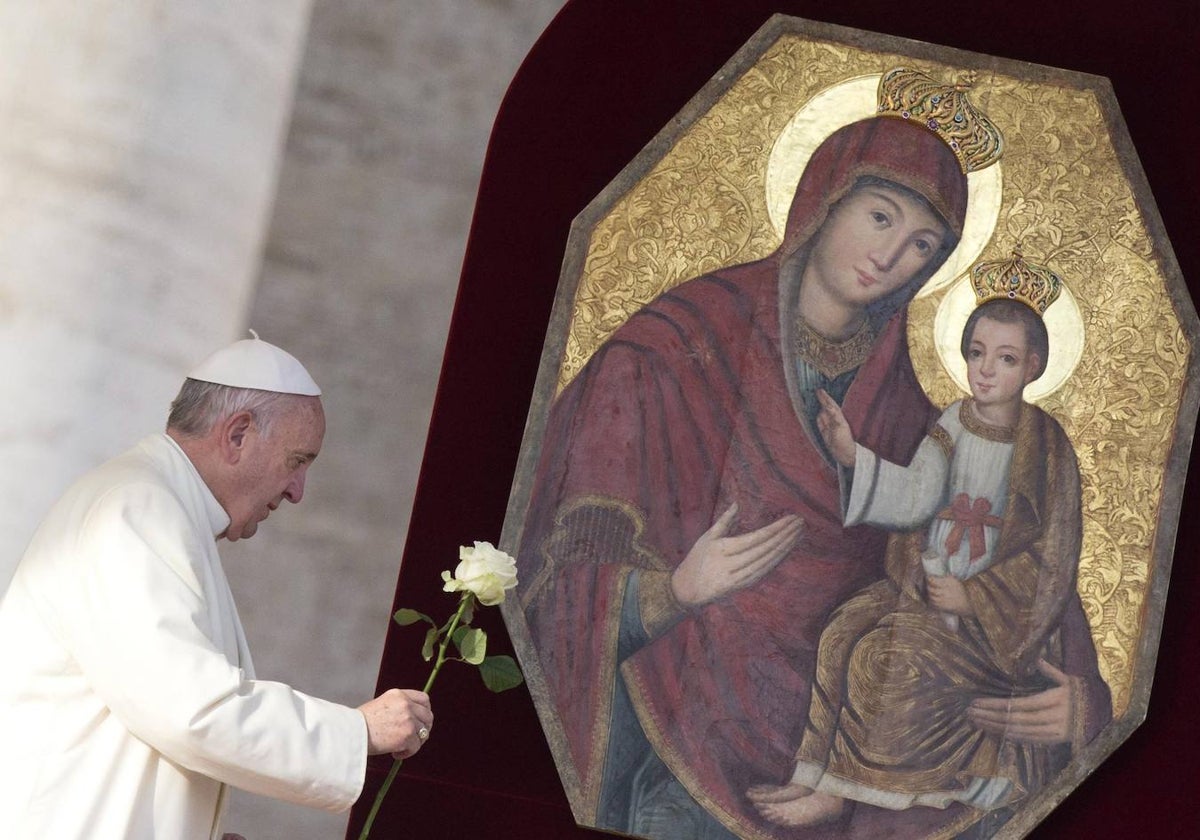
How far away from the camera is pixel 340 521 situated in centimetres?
538

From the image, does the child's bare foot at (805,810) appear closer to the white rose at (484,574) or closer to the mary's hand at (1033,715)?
the mary's hand at (1033,715)

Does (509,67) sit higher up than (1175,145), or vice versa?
(509,67)

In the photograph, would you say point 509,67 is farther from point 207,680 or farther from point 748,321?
point 207,680

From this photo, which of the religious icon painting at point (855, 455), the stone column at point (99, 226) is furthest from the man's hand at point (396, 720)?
the religious icon painting at point (855, 455)

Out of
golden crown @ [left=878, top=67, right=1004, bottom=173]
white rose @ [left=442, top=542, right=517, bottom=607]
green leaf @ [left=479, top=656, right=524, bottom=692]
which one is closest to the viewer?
white rose @ [left=442, top=542, right=517, bottom=607]

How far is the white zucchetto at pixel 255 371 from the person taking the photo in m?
2.94

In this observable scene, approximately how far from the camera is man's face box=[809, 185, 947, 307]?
4488 millimetres

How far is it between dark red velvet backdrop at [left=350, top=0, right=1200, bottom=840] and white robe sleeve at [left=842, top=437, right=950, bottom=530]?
0.76 metres

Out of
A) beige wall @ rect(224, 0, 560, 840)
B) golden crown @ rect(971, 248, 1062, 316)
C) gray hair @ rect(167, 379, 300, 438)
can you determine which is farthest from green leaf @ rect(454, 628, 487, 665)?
beige wall @ rect(224, 0, 560, 840)

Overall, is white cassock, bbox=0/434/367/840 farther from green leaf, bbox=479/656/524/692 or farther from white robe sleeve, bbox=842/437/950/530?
white robe sleeve, bbox=842/437/950/530

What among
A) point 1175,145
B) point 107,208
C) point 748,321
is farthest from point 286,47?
point 1175,145

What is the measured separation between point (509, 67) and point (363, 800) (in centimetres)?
272

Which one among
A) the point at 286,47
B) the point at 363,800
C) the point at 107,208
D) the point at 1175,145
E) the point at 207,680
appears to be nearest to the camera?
the point at 207,680

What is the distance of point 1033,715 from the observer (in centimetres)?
439
